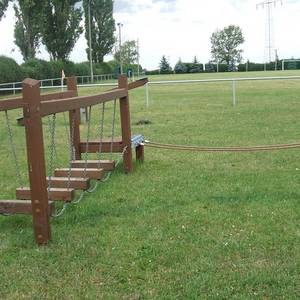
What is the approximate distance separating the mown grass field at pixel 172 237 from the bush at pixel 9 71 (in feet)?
99.7

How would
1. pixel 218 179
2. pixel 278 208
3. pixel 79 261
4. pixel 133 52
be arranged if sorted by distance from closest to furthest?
1. pixel 79 261
2. pixel 278 208
3. pixel 218 179
4. pixel 133 52

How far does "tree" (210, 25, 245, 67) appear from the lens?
5054 inches

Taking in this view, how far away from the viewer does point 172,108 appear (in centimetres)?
2028

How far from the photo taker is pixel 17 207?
5535mm

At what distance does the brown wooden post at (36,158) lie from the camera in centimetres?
477

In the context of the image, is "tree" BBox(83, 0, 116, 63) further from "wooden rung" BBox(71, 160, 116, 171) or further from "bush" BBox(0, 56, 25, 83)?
"wooden rung" BBox(71, 160, 116, 171)

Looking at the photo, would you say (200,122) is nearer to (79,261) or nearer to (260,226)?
(260,226)

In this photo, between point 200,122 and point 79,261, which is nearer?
point 79,261

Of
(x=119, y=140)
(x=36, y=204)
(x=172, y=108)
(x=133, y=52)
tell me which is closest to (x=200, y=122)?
(x=172, y=108)

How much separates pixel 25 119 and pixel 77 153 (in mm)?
3719

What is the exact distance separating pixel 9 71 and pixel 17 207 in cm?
3515

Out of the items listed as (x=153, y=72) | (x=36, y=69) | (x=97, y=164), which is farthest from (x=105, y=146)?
(x=153, y=72)

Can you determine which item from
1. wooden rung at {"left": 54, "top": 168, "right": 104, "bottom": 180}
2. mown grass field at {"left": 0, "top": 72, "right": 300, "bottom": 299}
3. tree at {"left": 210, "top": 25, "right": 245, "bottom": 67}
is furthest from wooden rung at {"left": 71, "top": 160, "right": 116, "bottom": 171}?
tree at {"left": 210, "top": 25, "right": 245, "bottom": 67}

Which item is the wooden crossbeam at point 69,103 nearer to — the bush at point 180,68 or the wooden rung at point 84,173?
the wooden rung at point 84,173
